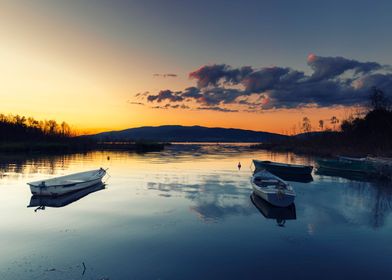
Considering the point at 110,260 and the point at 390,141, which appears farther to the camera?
the point at 390,141

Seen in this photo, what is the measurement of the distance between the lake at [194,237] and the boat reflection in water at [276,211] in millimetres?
69

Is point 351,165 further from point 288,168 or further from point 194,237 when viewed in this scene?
point 194,237

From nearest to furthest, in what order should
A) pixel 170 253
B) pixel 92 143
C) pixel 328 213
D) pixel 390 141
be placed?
pixel 170 253, pixel 328 213, pixel 390 141, pixel 92 143

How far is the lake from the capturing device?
11.3 m

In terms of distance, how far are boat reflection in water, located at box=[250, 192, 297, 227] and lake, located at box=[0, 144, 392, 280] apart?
7 cm

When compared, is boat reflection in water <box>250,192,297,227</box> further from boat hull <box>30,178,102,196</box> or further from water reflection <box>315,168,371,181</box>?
water reflection <box>315,168,371,181</box>

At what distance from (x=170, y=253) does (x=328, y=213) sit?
12.1m

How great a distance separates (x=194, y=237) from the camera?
15.2 m

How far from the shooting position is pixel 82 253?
42.2ft

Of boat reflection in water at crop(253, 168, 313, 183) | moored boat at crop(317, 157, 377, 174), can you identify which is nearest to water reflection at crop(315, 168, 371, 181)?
moored boat at crop(317, 157, 377, 174)

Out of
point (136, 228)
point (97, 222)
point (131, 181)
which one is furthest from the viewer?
point (131, 181)

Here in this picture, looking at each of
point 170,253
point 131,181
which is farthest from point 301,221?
point 131,181

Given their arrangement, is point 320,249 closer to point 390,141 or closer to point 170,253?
point 170,253

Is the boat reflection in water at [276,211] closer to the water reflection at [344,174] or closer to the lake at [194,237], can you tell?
the lake at [194,237]
